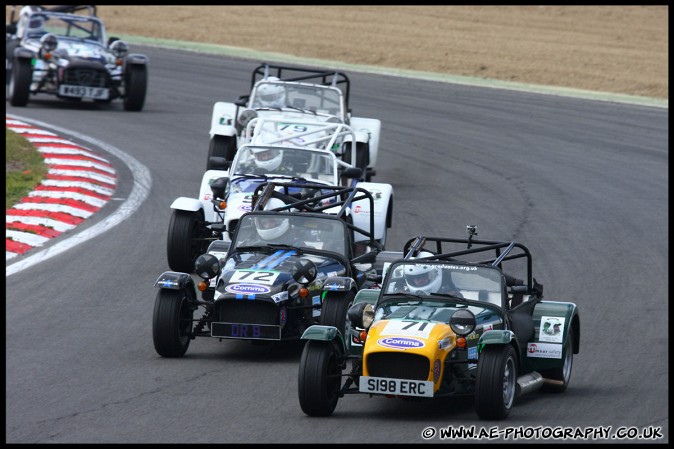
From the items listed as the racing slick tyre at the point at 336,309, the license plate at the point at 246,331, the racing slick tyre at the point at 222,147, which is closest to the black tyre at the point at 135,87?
the racing slick tyre at the point at 222,147

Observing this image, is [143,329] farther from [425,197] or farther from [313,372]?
[425,197]

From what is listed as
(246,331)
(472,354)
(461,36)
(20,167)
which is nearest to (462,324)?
(472,354)

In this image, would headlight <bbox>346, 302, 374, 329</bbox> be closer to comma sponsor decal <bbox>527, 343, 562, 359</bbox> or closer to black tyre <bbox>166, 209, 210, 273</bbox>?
comma sponsor decal <bbox>527, 343, 562, 359</bbox>

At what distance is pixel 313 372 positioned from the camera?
8.80 metres

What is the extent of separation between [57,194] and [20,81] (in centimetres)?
716

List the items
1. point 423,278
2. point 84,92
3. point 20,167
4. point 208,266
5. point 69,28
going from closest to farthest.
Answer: point 423,278, point 208,266, point 20,167, point 84,92, point 69,28

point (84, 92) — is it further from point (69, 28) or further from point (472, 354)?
point (472, 354)

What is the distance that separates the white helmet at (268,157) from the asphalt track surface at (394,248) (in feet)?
5.07

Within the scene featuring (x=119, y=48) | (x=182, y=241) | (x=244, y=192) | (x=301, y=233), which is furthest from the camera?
(x=119, y=48)

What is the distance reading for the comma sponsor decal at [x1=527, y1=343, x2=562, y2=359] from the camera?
986 centimetres

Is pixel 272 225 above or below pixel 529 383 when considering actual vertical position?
above

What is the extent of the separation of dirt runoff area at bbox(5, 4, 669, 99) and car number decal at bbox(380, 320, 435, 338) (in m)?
22.2

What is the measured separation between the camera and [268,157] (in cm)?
1523

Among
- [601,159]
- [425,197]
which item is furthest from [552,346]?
[601,159]
